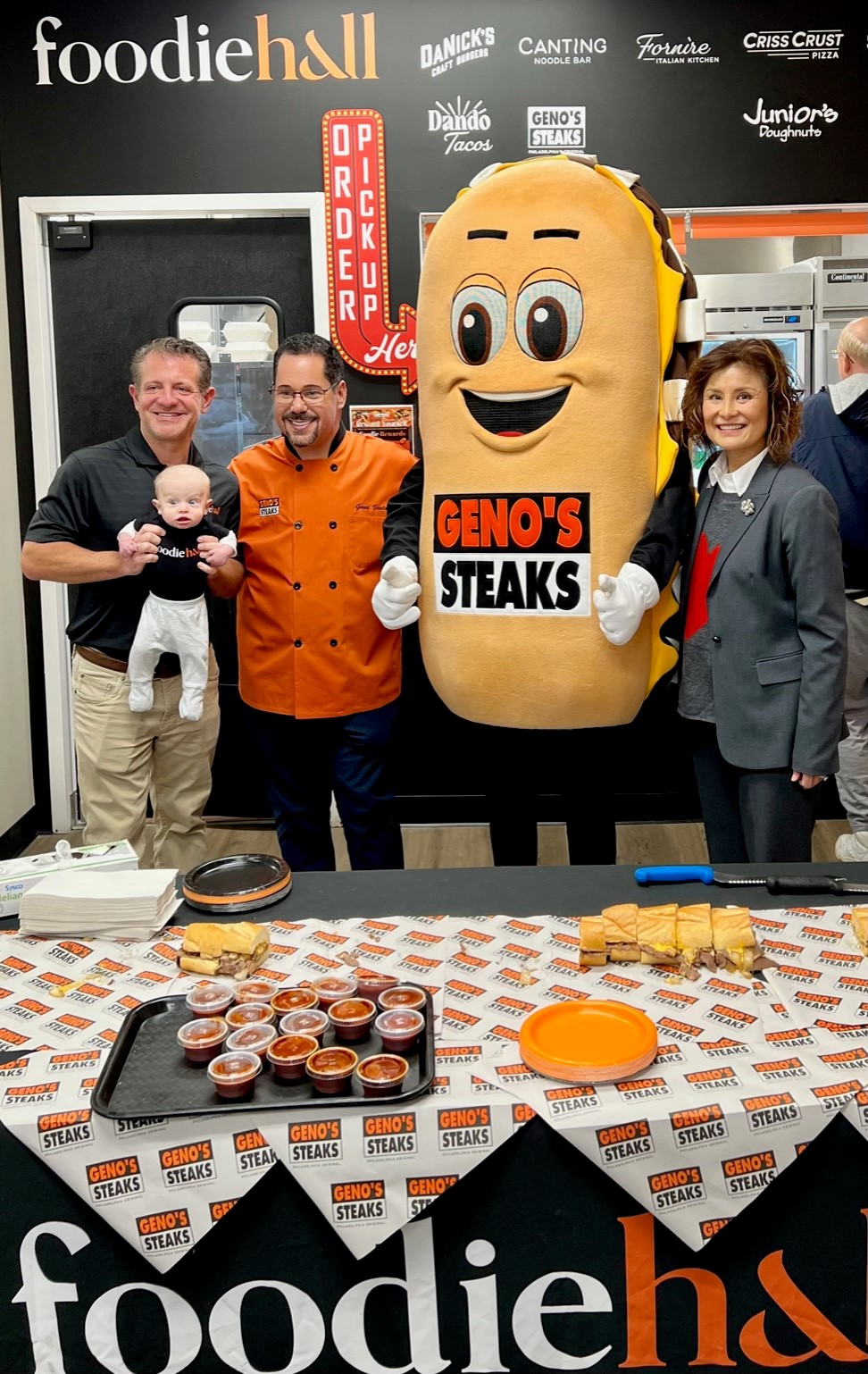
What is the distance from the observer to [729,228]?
425 cm

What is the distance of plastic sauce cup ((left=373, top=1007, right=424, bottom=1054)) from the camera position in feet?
4.30

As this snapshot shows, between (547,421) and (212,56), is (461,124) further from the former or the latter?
(547,421)

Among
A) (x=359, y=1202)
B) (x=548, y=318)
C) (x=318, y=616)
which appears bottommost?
(x=359, y=1202)

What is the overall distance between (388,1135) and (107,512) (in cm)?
192

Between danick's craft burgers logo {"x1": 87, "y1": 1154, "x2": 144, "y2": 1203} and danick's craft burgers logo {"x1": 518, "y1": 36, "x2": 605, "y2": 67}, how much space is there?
394 cm

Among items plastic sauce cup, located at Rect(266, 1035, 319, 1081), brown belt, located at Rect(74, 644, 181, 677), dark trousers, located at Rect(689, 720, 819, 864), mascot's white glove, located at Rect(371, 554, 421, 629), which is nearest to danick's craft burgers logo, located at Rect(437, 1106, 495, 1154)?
plastic sauce cup, located at Rect(266, 1035, 319, 1081)

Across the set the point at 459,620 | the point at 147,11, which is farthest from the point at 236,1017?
the point at 147,11

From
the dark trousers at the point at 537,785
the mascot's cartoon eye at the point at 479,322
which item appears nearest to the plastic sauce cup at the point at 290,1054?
the dark trousers at the point at 537,785

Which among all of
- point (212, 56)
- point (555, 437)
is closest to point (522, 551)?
point (555, 437)

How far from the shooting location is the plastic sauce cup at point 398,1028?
1.31 metres

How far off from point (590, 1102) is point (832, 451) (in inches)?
110

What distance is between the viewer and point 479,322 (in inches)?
91.8

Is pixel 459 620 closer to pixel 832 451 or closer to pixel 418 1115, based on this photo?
pixel 418 1115

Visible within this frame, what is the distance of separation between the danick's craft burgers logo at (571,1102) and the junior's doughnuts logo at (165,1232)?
1.30 feet
